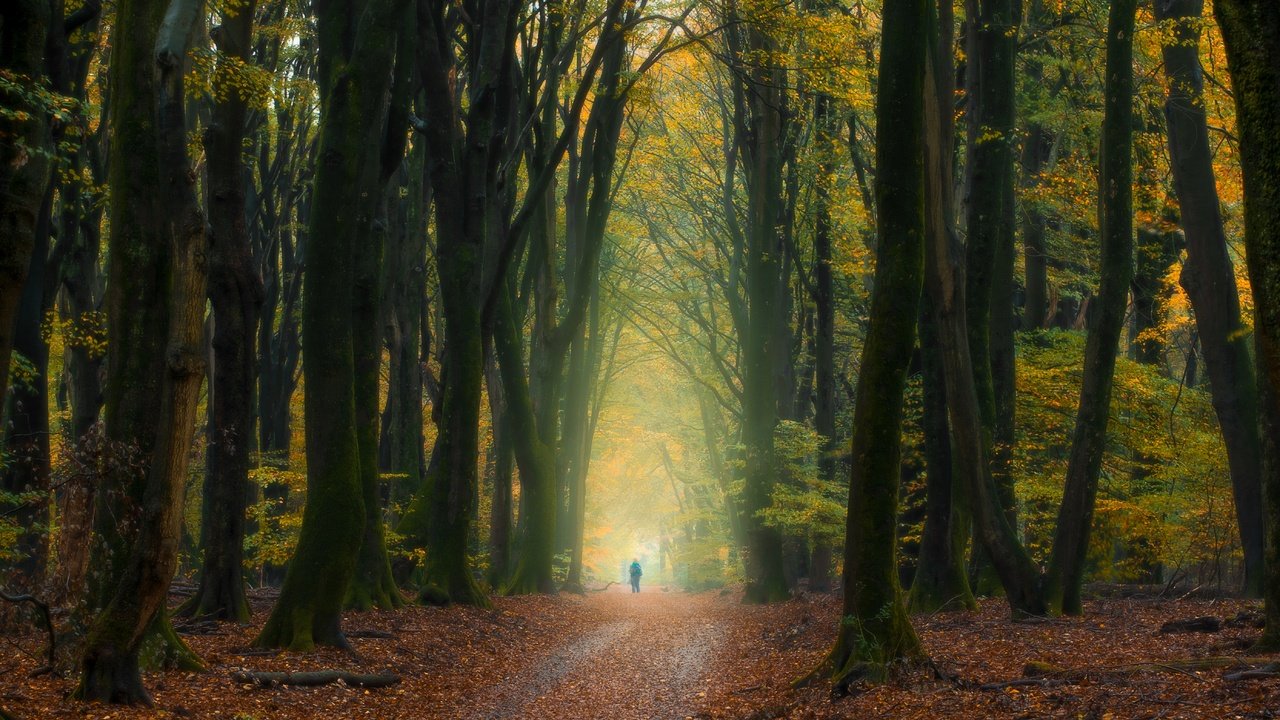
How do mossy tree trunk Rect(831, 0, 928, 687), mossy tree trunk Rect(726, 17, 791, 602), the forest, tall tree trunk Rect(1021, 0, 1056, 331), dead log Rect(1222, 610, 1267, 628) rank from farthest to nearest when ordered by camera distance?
mossy tree trunk Rect(726, 17, 791, 602), tall tree trunk Rect(1021, 0, 1056, 331), dead log Rect(1222, 610, 1267, 628), mossy tree trunk Rect(831, 0, 928, 687), the forest

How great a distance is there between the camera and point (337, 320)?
10.9 metres

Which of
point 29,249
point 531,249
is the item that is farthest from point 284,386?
point 29,249

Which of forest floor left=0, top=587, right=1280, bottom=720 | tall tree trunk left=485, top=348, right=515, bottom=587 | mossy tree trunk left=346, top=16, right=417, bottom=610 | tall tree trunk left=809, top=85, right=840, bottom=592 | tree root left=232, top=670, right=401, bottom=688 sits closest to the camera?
forest floor left=0, top=587, right=1280, bottom=720

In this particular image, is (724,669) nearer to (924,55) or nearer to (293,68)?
(924,55)

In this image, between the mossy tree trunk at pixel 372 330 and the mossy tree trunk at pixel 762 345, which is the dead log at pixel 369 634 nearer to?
the mossy tree trunk at pixel 372 330

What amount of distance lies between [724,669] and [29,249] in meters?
9.06

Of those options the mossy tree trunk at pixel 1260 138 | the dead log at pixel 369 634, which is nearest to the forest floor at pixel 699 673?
the dead log at pixel 369 634

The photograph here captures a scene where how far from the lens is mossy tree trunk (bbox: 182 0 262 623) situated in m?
11.3

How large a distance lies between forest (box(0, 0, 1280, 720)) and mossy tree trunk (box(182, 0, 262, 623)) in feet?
0.16

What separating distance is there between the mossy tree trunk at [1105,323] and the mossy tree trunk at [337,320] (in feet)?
27.3

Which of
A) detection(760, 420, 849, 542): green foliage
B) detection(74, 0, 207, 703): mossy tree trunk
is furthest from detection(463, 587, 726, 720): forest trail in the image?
detection(74, 0, 207, 703): mossy tree trunk

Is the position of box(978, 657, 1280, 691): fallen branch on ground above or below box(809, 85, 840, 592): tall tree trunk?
below

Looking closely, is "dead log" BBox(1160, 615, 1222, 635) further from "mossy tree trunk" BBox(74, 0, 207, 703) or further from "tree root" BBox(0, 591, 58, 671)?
"tree root" BBox(0, 591, 58, 671)

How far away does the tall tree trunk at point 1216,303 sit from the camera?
43.0ft
